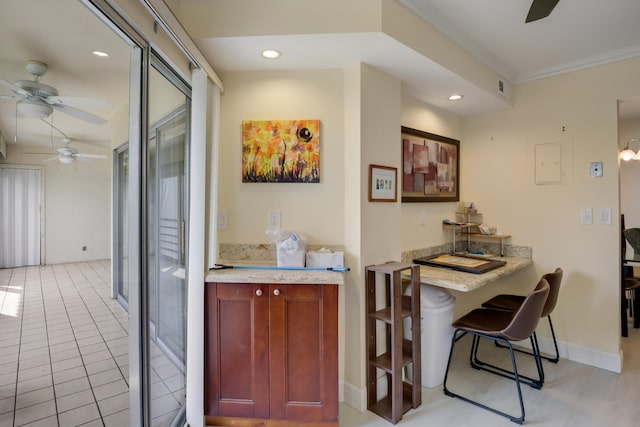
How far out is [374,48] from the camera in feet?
6.20

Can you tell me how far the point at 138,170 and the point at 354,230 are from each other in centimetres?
124

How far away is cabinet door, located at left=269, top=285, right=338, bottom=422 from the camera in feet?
5.98

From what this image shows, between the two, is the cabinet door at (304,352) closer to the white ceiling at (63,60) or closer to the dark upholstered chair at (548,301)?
the white ceiling at (63,60)

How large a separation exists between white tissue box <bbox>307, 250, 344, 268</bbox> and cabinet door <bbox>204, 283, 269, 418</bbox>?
0.34m

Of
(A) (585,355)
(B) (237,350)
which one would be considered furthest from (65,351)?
(A) (585,355)

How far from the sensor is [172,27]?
1478mm

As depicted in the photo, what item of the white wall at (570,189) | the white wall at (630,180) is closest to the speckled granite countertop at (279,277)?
the white wall at (570,189)

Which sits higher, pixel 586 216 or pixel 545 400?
pixel 586 216

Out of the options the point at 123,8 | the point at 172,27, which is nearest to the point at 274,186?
the point at 172,27

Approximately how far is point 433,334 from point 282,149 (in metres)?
1.65

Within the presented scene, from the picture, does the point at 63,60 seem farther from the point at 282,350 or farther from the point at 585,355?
the point at 585,355

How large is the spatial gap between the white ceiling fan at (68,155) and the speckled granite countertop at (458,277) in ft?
6.47

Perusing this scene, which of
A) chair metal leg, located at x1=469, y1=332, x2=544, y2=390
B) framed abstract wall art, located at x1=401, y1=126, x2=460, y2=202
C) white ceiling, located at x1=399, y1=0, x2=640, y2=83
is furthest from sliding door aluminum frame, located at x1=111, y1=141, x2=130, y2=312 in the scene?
chair metal leg, located at x1=469, y1=332, x2=544, y2=390

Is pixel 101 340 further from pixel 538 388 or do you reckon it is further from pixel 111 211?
pixel 538 388
